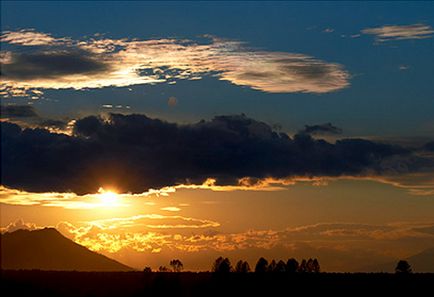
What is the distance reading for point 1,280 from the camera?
19988cm

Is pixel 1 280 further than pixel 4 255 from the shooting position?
Yes

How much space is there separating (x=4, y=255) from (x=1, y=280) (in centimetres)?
4448

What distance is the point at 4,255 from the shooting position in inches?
6235
